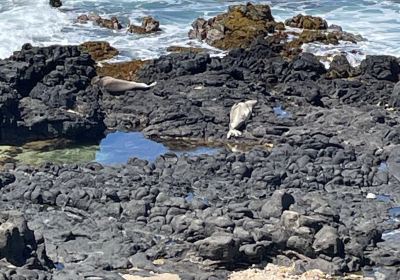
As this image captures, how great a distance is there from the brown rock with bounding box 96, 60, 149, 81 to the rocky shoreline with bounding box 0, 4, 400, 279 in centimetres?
7

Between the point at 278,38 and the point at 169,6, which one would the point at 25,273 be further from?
the point at 169,6

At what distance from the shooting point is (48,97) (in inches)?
749

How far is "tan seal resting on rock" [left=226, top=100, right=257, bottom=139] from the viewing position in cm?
1825

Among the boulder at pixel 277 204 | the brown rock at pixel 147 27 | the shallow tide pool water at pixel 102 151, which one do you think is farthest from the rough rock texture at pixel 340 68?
the boulder at pixel 277 204

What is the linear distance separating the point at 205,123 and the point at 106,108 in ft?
7.67

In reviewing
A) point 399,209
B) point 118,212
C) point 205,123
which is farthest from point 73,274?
point 205,123

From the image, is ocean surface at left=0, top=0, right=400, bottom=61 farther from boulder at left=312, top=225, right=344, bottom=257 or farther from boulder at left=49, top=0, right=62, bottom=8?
boulder at left=312, top=225, right=344, bottom=257

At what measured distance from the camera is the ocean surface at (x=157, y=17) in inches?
999

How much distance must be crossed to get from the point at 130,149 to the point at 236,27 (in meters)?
8.48

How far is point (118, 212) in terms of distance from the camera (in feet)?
44.5

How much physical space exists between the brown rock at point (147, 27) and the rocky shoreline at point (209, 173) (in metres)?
3.88

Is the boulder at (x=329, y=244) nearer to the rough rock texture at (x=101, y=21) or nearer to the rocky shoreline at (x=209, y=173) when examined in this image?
the rocky shoreline at (x=209, y=173)

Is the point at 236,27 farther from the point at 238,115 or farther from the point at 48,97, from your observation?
the point at 48,97

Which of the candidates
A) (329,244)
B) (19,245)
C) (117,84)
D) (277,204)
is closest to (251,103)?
(117,84)
